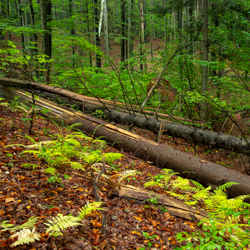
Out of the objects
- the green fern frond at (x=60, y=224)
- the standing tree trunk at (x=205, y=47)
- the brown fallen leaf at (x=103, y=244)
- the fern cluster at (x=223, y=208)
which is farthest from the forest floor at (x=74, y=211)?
the standing tree trunk at (x=205, y=47)

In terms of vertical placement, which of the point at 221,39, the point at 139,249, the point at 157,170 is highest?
the point at 221,39

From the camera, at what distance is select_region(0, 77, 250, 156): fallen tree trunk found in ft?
18.1

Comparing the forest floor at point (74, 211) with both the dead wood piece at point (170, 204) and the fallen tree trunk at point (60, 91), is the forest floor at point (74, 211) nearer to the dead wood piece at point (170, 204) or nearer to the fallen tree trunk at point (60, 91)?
the dead wood piece at point (170, 204)

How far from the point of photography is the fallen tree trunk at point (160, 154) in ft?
14.2

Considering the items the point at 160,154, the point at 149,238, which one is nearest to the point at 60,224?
the point at 149,238

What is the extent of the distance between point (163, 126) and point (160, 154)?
1686 millimetres

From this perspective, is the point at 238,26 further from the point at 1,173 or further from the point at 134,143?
the point at 1,173

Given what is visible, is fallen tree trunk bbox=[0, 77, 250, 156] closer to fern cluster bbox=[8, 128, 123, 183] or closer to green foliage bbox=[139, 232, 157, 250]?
fern cluster bbox=[8, 128, 123, 183]

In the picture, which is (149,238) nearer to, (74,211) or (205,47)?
(74,211)

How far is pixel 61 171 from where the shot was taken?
3428 millimetres

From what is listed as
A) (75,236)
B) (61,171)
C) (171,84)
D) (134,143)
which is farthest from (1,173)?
(171,84)

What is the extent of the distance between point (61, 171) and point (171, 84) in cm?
816

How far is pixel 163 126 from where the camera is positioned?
6.48 m

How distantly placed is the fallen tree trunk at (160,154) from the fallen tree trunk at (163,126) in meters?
0.56
